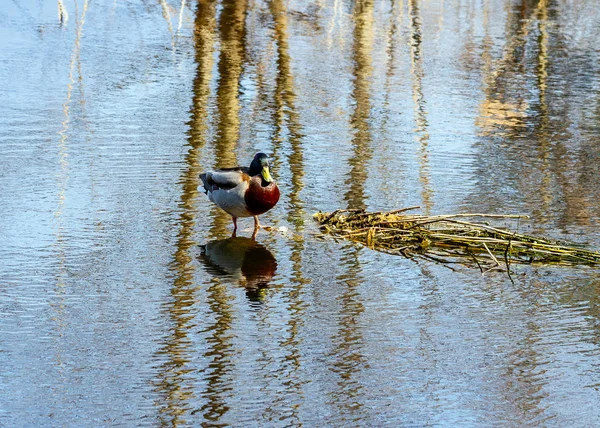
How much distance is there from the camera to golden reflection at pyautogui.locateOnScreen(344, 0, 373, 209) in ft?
31.2

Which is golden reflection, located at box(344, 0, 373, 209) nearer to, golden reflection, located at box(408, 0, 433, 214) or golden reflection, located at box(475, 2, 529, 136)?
golden reflection, located at box(408, 0, 433, 214)

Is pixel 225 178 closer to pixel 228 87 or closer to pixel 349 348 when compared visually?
pixel 349 348

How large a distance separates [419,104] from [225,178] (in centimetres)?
521

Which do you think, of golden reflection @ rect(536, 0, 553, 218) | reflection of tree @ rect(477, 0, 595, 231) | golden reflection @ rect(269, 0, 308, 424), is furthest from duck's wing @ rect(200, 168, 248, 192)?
golden reflection @ rect(536, 0, 553, 218)

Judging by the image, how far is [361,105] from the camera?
12945 mm

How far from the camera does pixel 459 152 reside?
35.8 ft

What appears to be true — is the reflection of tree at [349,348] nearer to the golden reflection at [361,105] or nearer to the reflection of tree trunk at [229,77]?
the golden reflection at [361,105]

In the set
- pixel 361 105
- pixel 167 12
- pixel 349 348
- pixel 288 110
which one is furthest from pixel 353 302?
pixel 167 12

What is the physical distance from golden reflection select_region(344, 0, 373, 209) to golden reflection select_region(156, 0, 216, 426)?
4.35 feet

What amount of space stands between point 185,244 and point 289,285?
1082 mm

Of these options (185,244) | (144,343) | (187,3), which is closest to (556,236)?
(185,244)

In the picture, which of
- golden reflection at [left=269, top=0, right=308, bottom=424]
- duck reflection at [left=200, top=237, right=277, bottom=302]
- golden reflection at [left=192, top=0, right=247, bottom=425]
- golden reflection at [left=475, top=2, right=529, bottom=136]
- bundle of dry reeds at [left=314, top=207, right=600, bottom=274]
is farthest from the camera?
golden reflection at [left=475, top=2, right=529, bottom=136]

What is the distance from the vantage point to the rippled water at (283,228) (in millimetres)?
5633

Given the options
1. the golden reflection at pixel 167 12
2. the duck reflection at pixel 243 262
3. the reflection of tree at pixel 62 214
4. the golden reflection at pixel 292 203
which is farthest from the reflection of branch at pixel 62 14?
the duck reflection at pixel 243 262
